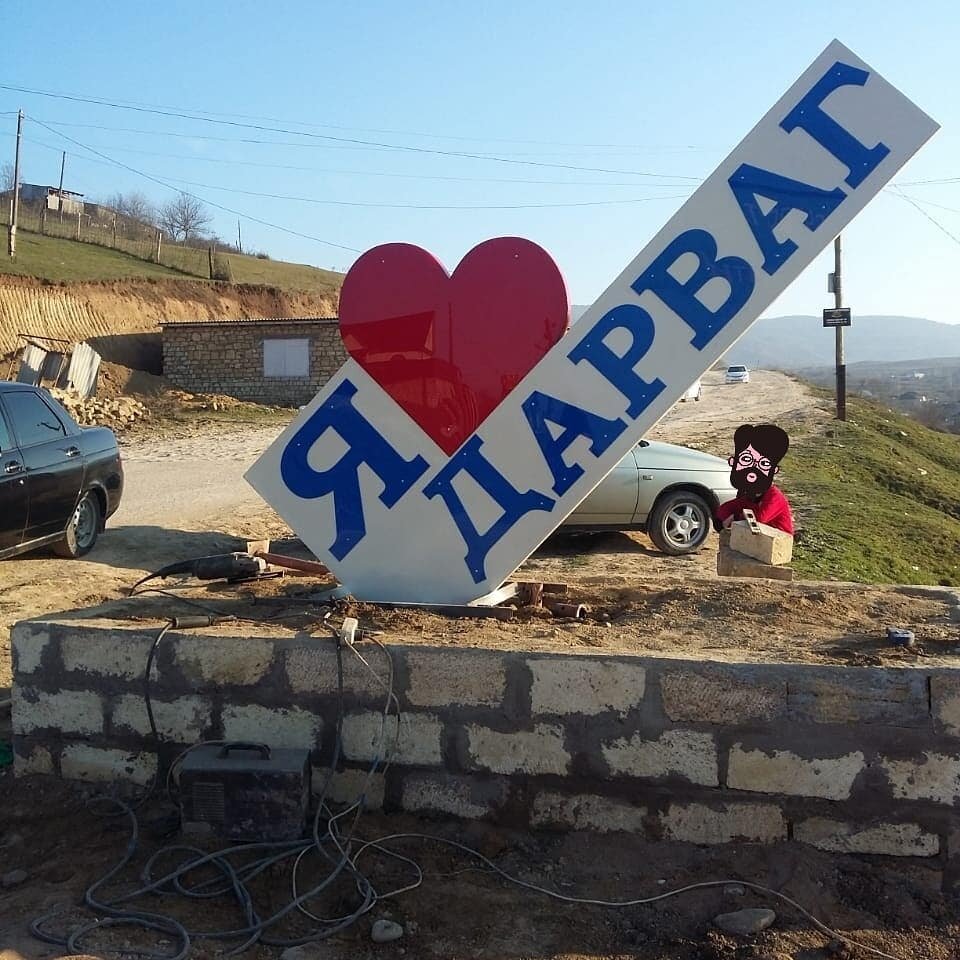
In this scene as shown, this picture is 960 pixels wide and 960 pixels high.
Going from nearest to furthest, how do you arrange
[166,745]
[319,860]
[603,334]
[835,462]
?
[319,860], [166,745], [603,334], [835,462]

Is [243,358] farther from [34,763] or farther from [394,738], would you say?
[394,738]

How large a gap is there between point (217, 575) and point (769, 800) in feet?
9.83

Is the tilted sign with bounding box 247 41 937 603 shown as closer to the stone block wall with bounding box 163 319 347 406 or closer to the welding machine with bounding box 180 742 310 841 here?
the welding machine with bounding box 180 742 310 841

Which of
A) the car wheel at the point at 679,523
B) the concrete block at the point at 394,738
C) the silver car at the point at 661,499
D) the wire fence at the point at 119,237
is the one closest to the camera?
the concrete block at the point at 394,738

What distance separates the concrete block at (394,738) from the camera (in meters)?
3.83

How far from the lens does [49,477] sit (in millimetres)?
8586

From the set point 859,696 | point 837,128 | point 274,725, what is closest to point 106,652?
point 274,725

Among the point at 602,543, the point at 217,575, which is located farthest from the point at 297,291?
the point at 217,575

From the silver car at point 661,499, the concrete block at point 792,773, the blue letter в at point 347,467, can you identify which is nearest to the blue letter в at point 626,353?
the blue letter в at point 347,467

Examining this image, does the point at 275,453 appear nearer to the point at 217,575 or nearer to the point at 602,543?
the point at 217,575

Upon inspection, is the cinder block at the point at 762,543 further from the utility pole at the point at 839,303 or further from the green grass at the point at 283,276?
the green grass at the point at 283,276

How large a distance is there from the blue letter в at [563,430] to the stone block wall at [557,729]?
1.01 m

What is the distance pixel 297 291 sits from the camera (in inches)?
1933
